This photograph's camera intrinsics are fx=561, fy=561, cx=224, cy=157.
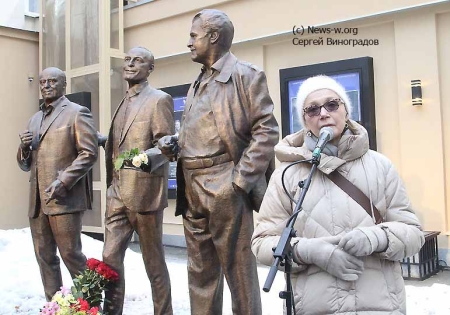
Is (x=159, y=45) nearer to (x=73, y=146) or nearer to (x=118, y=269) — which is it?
(x=73, y=146)

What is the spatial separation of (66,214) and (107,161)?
545 mm

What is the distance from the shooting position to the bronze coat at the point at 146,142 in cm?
414

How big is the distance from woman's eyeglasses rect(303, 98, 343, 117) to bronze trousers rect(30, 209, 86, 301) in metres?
2.77

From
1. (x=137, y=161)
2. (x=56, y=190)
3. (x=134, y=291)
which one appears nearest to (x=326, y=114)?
(x=137, y=161)

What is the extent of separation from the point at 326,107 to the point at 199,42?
4.94 ft

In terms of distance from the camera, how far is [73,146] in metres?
4.64

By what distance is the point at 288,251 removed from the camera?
2.02 m

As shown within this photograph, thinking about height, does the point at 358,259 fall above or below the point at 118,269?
above

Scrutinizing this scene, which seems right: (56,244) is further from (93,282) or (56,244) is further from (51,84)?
(51,84)

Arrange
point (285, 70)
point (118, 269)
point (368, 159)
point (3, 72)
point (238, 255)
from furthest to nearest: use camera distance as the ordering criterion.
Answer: point (3, 72) < point (285, 70) < point (118, 269) < point (238, 255) < point (368, 159)

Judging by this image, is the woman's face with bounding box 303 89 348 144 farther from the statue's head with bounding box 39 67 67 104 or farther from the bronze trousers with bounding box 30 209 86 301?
the statue's head with bounding box 39 67 67 104

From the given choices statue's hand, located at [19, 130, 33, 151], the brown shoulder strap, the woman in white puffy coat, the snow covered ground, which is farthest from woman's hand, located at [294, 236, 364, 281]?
the snow covered ground

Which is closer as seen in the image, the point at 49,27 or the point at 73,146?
the point at 73,146

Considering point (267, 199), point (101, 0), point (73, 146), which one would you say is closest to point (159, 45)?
point (101, 0)
